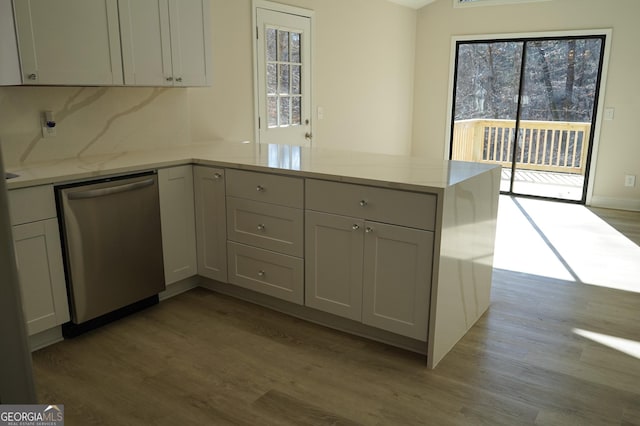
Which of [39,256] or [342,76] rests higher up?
[342,76]

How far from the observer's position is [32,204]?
244cm

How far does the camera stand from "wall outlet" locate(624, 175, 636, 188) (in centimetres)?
582

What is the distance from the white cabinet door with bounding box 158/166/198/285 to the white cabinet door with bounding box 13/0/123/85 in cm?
66

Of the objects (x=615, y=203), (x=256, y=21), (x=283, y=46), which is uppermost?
(x=256, y=21)

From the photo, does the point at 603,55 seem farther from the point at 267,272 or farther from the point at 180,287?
the point at 180,287

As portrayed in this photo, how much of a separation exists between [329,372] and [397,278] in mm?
565

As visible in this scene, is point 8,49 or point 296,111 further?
point 296,111

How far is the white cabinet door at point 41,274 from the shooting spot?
244 centimetres

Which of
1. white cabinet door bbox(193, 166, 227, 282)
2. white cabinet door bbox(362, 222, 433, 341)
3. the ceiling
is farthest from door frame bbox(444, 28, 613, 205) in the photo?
white cabinet door bbox(193, 166, 227, 282)

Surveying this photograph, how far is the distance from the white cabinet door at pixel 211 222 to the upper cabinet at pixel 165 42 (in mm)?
645

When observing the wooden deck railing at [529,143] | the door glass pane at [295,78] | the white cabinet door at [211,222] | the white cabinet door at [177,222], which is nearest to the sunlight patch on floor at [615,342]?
the white cabinet door at [211,222]

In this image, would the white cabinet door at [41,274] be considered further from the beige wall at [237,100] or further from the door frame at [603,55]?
the door frame at [603,55]

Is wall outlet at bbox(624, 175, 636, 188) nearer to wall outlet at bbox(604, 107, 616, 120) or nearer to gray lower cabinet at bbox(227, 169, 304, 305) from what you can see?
wall outlet at bbox(604, 107, 616, 120)

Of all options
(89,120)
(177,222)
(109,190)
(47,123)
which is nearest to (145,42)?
(89,120)
